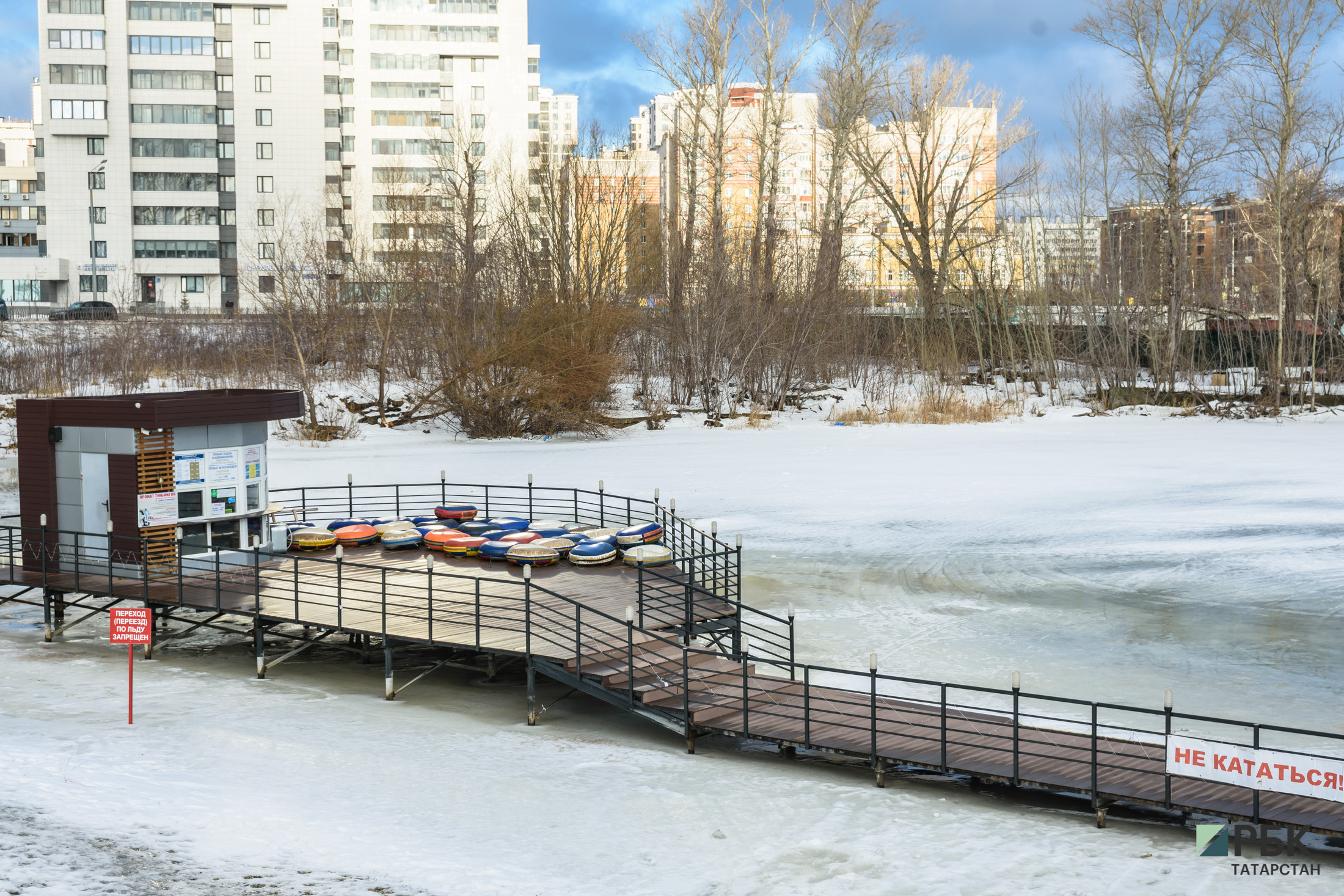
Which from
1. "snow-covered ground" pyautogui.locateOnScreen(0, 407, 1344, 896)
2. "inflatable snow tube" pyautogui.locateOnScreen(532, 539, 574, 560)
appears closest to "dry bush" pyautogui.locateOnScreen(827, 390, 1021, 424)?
"snow-covered ground" pyautogui.locateOnScreen(0, 407, 1344, 896)

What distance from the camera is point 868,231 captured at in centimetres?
7631

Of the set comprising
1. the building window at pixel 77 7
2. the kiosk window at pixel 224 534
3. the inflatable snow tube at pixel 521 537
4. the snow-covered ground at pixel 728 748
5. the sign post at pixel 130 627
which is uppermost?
the building window at pixel 77 7

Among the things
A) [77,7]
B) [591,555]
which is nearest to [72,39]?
[77,7]

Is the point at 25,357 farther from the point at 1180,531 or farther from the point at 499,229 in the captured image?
the point at 1180,531

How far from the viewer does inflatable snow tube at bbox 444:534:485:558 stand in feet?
69.6

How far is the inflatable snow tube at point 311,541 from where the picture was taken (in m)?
21.5

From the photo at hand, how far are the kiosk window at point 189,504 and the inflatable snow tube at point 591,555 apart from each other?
21.1ft

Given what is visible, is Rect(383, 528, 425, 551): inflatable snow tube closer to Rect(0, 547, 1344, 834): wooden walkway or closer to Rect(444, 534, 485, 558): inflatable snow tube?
Rect(0, 547, 1344, 834): wooden walkway

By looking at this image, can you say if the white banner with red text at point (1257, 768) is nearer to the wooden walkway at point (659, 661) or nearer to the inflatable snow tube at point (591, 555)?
the wooden walkway at point (659, 661)

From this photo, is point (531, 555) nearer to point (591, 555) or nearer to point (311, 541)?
point (591, 555)

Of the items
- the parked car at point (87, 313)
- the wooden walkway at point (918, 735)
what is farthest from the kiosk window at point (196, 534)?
the parked car at point (87, 313)

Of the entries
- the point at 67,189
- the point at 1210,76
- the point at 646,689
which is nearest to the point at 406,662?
the point at 646,689

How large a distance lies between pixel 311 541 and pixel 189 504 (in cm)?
237

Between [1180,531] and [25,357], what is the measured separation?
2128 inches
